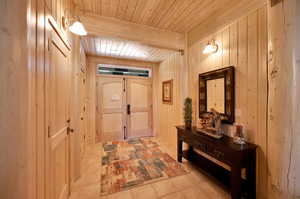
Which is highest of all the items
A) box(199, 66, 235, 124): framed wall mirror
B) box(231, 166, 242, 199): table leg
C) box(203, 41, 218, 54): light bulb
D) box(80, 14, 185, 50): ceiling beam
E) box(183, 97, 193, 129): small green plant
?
box(80, 14, 185, 50): ceiling beam

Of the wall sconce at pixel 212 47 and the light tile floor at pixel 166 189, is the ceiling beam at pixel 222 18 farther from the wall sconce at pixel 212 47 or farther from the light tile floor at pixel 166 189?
the light tile floor at pixel 166 189

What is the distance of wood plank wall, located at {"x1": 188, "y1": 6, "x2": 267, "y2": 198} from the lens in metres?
1.55

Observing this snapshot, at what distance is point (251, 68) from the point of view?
1.66 m

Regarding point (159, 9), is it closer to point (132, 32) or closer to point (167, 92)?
point (132, 32)

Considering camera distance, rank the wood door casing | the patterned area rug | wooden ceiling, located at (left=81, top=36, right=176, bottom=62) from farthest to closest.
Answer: the wood door casing → wooden ceiling, located at (left=81, top=36, right=176, bottom=62) → the patterned area rug

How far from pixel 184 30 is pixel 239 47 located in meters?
1.31

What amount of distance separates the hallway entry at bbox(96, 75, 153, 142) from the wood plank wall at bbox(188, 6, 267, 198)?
2.84 metres

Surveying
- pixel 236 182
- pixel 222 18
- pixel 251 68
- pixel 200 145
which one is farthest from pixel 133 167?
pixel 222 18

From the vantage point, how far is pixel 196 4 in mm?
1907

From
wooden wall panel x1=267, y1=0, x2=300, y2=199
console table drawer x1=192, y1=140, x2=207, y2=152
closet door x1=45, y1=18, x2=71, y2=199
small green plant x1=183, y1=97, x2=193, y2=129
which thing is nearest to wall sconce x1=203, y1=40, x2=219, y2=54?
wooden wall panel x1=267, y1=0, x2=300, y2=199

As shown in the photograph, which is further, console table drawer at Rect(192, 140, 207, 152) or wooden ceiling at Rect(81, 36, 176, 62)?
wooden ceiling at Rect(81, 36, 176, 62)

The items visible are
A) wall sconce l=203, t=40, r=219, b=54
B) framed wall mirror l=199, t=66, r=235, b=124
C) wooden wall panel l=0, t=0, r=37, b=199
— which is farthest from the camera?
wall sconce l=203, t=40, r=219, b=54

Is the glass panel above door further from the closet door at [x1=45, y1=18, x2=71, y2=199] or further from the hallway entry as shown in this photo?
the closet door at [x1=45, y1=18, x2=71, y2=199]

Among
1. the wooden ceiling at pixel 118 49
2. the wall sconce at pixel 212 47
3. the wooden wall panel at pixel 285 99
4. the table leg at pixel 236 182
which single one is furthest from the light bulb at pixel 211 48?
the table leg at pixel 236 182
